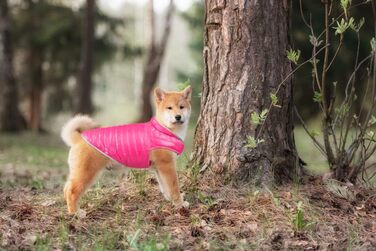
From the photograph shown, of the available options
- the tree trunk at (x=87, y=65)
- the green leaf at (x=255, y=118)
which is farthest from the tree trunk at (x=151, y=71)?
the green leaf at (x=255, y=118)

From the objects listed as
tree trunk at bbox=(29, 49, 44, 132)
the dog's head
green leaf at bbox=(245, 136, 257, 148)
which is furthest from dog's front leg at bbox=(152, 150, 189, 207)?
tree trunk at bbox=(29, 49, 44, 132)

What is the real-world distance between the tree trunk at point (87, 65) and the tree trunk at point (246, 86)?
1113 cm

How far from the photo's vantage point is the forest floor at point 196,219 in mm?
4266

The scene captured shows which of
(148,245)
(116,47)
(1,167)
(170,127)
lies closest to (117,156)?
(170,127)

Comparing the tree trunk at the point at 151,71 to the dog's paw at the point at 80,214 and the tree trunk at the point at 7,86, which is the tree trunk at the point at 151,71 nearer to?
the tree trunk at the point at 7,86

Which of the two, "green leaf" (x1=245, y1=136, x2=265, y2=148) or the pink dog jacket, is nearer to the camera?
the pink dog jacket

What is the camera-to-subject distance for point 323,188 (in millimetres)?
5281

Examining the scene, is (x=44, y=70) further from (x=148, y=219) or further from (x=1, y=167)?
(x=148, y=219)

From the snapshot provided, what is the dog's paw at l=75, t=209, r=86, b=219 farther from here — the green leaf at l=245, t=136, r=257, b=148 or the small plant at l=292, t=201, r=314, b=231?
the small plant at l=292, t=201, r=314, b=231

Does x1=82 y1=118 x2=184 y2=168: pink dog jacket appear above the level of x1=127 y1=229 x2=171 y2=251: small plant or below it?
above

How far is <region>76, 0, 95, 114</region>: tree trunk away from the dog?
11450 millimetres

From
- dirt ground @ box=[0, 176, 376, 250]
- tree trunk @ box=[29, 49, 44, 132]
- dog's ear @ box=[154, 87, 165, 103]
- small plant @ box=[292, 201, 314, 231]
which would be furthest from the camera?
tree trunk @ box=[29, 49, 44, 132]

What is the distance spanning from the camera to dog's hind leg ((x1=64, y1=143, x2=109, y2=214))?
187 inches

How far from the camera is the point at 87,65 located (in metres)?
16.4
